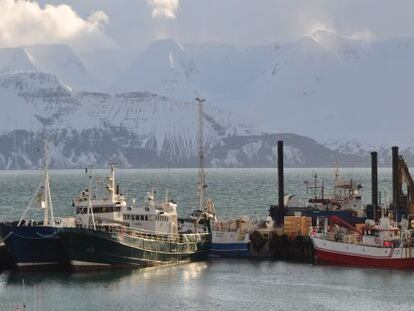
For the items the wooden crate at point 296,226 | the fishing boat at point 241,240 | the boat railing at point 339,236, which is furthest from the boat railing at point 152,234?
the boat railing at point 339,236

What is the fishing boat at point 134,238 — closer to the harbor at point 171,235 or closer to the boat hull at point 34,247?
the harbor at point 171,235

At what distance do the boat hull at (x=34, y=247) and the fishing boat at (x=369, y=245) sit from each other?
2067 cm

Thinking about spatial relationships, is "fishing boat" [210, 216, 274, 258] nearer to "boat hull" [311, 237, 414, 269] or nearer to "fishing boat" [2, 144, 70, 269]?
"boat hull" [311, 237, 414, 269]

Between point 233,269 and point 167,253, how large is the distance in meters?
5.28

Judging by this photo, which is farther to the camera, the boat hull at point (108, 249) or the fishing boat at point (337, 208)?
the fishing boat at point (337, 208)

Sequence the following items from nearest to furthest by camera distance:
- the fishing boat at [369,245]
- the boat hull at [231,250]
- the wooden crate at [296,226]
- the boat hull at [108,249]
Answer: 1. the boat hull at [108,249]
2. the fishing boat at [369,245]
3. the boat hull at [231,250]
4. the wooden crate at [296,226]

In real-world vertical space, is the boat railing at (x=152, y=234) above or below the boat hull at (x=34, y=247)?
above

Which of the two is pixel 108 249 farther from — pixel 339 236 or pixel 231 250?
pixel 339 236

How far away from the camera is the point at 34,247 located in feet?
316

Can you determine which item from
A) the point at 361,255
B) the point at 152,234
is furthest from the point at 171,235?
the point at 361,255

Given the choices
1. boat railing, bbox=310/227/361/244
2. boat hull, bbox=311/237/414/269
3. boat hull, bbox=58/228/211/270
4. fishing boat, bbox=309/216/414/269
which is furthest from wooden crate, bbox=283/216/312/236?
boat hull, bbox=58/228/211/270

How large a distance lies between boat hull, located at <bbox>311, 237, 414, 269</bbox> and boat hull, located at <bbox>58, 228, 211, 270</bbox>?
12.4m

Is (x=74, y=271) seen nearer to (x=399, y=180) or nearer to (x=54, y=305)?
(x=54, y=305)

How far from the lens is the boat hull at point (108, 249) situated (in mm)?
94812
